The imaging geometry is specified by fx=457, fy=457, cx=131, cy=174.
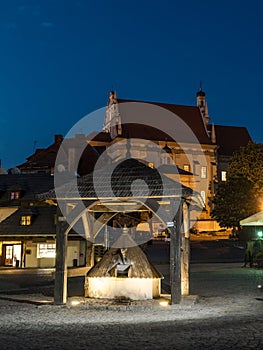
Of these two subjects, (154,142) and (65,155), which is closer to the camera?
(65,155)

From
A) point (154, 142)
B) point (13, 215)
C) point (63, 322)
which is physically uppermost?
point (154, 142)

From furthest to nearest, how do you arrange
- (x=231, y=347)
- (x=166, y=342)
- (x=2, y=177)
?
(x=2, y=177) → (x=166, y=342) → (x=231, y=347)

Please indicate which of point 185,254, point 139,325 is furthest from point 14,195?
point 139,325

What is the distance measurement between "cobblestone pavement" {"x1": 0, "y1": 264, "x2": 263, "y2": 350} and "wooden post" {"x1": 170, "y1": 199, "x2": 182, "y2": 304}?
16.3 inches

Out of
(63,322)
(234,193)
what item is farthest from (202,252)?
(63,322)

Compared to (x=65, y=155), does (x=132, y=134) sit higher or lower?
higher

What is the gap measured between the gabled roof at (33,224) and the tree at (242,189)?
26405mm

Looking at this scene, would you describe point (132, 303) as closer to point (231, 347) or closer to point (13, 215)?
point (231, 347)

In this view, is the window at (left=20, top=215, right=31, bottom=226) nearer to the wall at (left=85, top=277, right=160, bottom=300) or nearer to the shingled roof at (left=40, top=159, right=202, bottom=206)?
the shingled roof at (left=40, top=159, right=202, bottom=206)

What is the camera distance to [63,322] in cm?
1091

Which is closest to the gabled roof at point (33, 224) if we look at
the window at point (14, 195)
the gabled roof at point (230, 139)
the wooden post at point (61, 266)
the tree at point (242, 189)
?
the window at point (14, 195)

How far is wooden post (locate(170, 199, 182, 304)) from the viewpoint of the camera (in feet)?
45.0

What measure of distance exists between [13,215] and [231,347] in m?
31.0

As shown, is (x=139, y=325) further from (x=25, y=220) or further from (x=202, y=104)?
(x=202, y=104)
